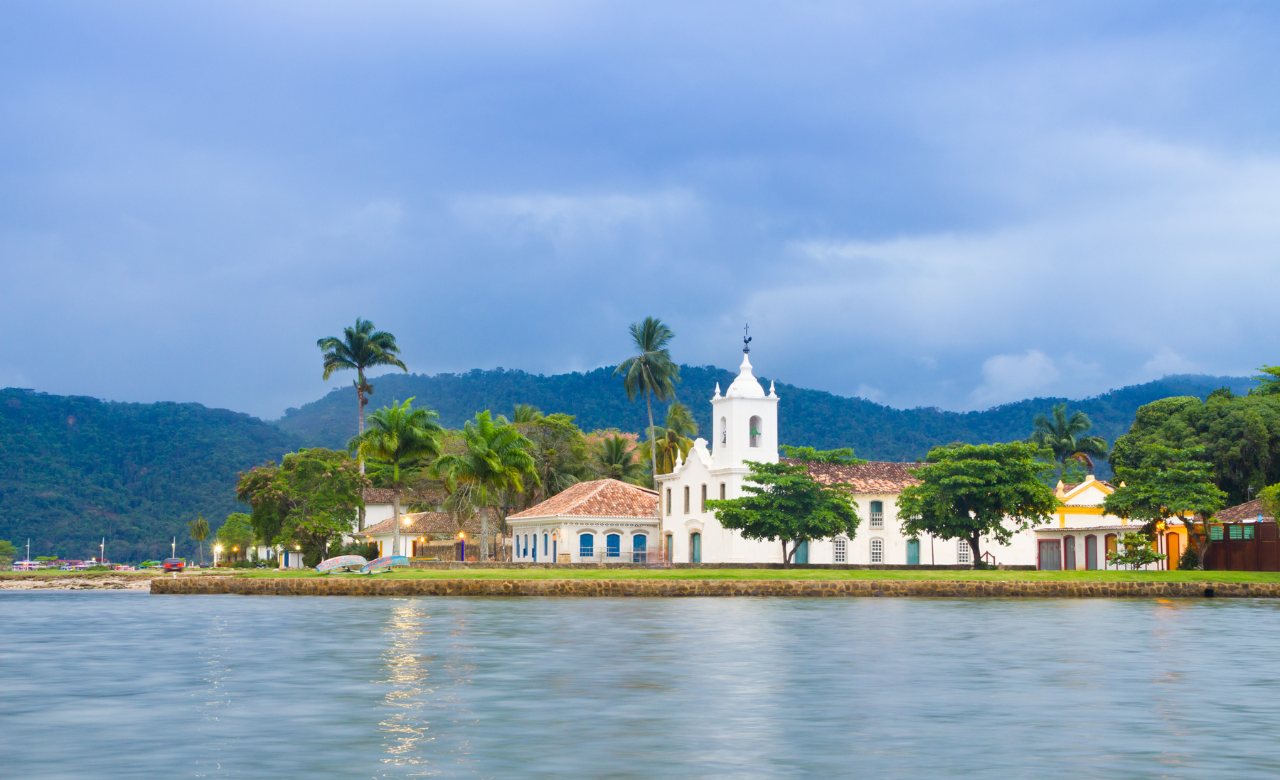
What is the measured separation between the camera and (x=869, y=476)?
67.6 metres

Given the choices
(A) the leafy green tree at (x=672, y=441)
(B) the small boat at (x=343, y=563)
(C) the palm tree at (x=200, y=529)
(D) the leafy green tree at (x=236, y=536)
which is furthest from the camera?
(C) the palm tree at (x=200, y=529)

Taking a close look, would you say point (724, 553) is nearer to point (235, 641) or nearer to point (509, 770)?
point (235, 641)

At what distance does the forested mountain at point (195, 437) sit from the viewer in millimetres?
127500

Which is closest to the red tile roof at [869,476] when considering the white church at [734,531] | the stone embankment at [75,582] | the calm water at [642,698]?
the white church at [734,531]

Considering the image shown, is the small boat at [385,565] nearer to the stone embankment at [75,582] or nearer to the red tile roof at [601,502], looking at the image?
the red tile roof at [601,502]

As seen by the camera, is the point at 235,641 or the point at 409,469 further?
the point at 409,469

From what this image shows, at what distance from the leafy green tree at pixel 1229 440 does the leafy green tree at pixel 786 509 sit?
16122 millimetres

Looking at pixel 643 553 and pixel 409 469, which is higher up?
pixel 409 469

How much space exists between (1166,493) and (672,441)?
1774 inches

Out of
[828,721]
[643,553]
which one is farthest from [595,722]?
[643,553]

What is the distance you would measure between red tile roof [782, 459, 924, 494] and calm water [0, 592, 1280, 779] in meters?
33.7

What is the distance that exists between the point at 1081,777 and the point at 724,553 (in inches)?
2156

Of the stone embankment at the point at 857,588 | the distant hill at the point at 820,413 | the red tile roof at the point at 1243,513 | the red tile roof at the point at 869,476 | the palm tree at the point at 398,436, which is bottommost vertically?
the stone embankment at the point at 857,588

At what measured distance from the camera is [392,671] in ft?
64.2
